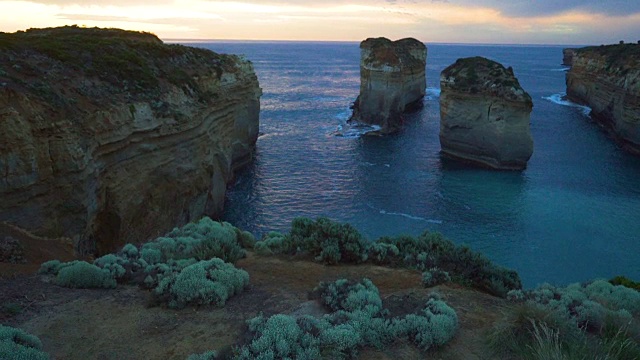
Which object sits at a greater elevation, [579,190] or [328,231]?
[328,231]

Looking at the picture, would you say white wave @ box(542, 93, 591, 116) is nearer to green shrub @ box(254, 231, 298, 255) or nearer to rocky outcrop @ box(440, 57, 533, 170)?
rocky outcrop @ box(440, 57, 533, 170)

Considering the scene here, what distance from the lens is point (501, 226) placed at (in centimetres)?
2770

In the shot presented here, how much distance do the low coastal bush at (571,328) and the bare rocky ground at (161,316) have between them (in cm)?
51

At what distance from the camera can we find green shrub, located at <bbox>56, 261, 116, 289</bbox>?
919 cm

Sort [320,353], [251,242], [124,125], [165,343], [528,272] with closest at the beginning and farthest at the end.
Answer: [320,353] < [165,343] < [251,242] < [124,125] < [528,272]

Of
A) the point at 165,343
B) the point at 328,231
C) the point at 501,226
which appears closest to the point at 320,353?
the point at 165,343

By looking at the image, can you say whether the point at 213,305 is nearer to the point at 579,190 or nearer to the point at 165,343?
the point at 165,343

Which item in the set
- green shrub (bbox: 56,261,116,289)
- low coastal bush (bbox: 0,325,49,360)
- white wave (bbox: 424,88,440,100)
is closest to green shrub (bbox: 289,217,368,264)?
green shrub (bbox: 56,261,116,289)

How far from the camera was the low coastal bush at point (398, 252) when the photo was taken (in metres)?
11.3

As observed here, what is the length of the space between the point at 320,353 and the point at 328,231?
627 cm

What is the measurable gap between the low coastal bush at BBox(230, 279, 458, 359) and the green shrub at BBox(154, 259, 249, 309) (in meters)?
1.39

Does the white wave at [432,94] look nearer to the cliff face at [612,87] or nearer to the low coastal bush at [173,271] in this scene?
the cliff face at [612,87]

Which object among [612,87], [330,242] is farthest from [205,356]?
[612,87]

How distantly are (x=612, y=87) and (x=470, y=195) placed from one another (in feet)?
110
